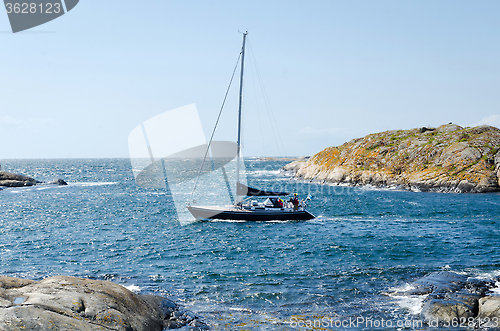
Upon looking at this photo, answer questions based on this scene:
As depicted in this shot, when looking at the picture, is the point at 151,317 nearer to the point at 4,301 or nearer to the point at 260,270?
the point at 4,301

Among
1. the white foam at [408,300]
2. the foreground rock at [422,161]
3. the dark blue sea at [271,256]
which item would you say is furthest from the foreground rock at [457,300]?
the foreground rock at [422,161]

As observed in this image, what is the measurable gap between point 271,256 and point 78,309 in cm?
1563

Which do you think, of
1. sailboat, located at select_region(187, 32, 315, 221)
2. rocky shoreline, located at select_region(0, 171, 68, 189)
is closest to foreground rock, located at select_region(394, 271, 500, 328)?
sailboat, located at select_region(187, 32, 315, 221)

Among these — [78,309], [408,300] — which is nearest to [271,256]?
[408,300]

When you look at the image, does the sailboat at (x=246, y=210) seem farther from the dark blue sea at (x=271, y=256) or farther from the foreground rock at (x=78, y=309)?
the foreground rock at (x=78, y=309)

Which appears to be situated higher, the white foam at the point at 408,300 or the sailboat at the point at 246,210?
the sailboat at the point at 246,210

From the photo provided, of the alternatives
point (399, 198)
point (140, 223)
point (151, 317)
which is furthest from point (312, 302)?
point (399, 198)

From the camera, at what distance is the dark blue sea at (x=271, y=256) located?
16.0 meters

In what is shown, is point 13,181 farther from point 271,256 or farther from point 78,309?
point 78,309

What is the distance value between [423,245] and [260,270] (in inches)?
549

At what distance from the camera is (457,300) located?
14.9m

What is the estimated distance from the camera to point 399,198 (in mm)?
53812

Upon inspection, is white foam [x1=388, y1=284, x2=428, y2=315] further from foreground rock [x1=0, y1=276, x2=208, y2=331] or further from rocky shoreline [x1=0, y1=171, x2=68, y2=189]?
rocky shoreline [x1=0, y1=171, x2=68, y2=189]

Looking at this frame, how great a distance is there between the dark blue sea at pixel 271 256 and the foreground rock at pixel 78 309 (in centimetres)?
255
